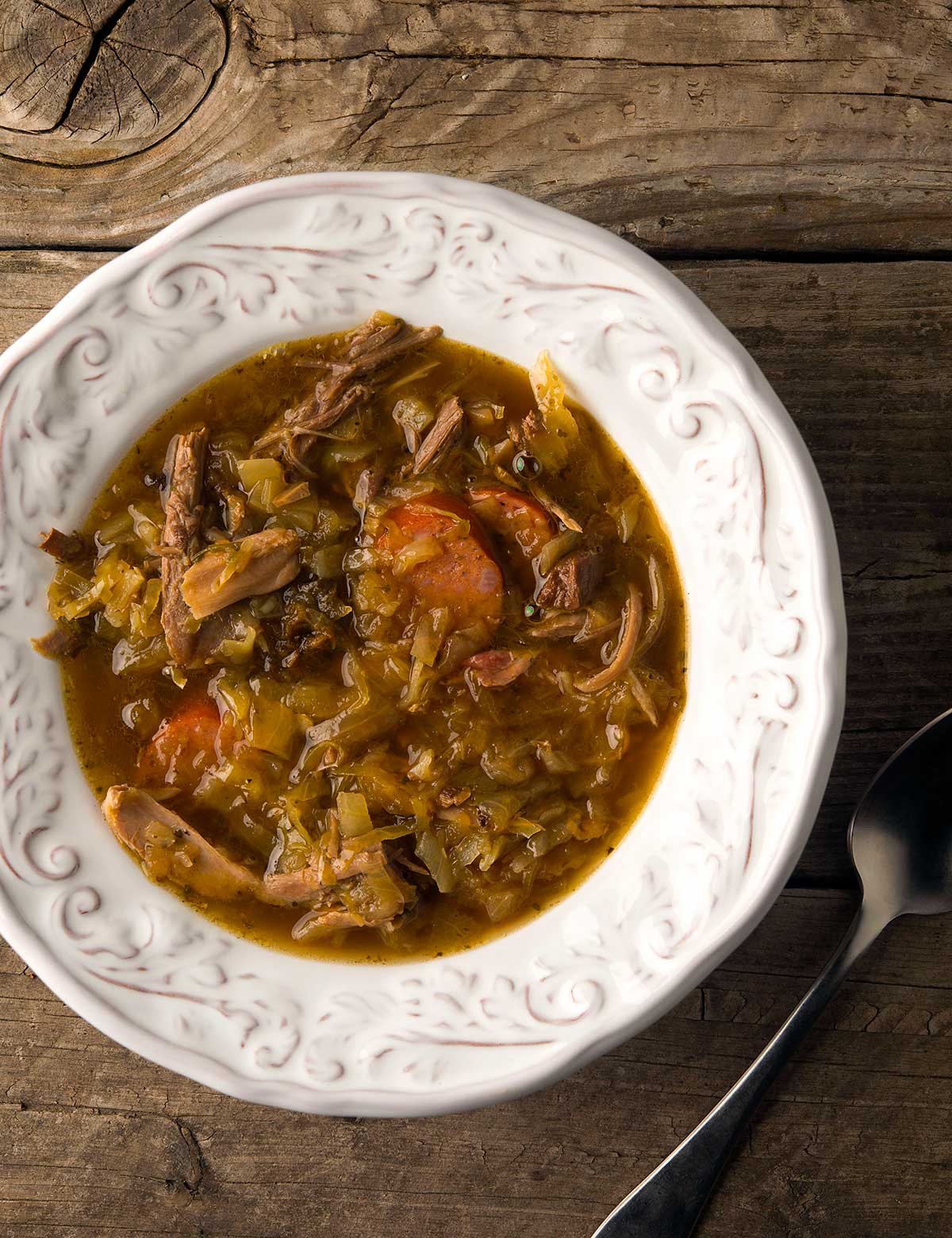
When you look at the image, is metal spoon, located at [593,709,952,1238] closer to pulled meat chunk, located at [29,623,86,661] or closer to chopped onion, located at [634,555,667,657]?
chopped onion, located at [634,555,667,657]

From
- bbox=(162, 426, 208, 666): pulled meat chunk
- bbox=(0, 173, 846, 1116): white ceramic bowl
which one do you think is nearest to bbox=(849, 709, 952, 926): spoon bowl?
bbox=(0, 173, 846, 1116): white ceramic bowl

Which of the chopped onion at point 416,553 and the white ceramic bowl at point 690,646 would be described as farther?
the chopped onion at point 416,553

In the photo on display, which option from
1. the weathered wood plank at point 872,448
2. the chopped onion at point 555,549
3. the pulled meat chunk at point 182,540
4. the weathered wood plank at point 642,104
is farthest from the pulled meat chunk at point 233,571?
the weathered wood plank at point 872,448

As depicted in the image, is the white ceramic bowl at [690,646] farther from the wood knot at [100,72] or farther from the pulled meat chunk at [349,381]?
the wood knot at [100,72]

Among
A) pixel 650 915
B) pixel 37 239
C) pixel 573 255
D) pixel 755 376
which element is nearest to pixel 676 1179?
pixel 650 915

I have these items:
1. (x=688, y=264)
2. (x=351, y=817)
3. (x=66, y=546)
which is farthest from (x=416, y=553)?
(x=688, y=264)

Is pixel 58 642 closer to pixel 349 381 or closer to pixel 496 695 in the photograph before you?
pixel 349 381

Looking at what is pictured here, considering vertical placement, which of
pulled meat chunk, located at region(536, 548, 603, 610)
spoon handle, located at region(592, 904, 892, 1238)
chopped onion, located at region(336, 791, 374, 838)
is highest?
pulled meat chunk, located at region(536, 548, 603, 610)
